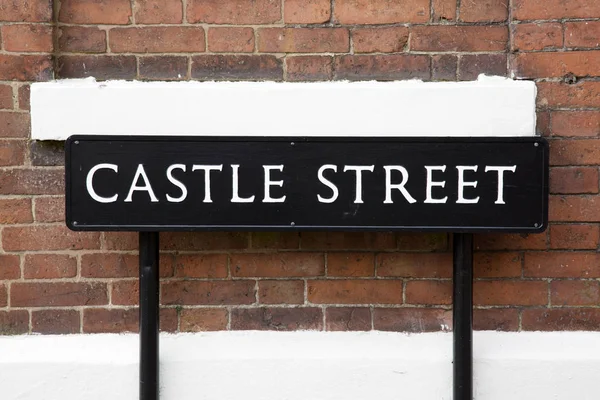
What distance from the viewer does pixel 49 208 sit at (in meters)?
2.06

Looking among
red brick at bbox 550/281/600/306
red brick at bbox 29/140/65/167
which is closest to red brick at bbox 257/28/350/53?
red brick at bbox 29/140/65/167

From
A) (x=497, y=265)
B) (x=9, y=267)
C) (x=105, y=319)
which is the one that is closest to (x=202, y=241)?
(x=105, y=319)

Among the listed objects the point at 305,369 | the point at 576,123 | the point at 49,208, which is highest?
the point at 576,123

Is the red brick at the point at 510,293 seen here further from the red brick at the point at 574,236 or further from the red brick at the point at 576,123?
the red brick at the point at 576,123

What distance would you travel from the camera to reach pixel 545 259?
208cm

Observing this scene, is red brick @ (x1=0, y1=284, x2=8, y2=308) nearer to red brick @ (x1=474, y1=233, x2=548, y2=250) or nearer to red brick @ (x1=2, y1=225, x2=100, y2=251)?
red brick @ (x1=2, y1=225, x2=100, y2=251)

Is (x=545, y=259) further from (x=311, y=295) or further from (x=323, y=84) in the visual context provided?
(x=323, y=84)

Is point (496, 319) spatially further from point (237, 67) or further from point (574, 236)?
point (237, 67)

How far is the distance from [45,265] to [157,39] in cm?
84

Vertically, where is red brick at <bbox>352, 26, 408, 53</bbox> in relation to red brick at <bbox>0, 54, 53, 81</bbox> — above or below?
above

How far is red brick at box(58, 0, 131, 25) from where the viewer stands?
2068 millimetres

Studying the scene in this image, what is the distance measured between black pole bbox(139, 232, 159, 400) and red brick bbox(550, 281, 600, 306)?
131cm

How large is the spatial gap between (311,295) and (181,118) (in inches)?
28.6

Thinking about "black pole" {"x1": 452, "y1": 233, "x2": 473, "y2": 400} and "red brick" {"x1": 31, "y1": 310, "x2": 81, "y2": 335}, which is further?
"red brick" {"x1": 31, "y1": 310, "x2": 81, "y2": 335}
